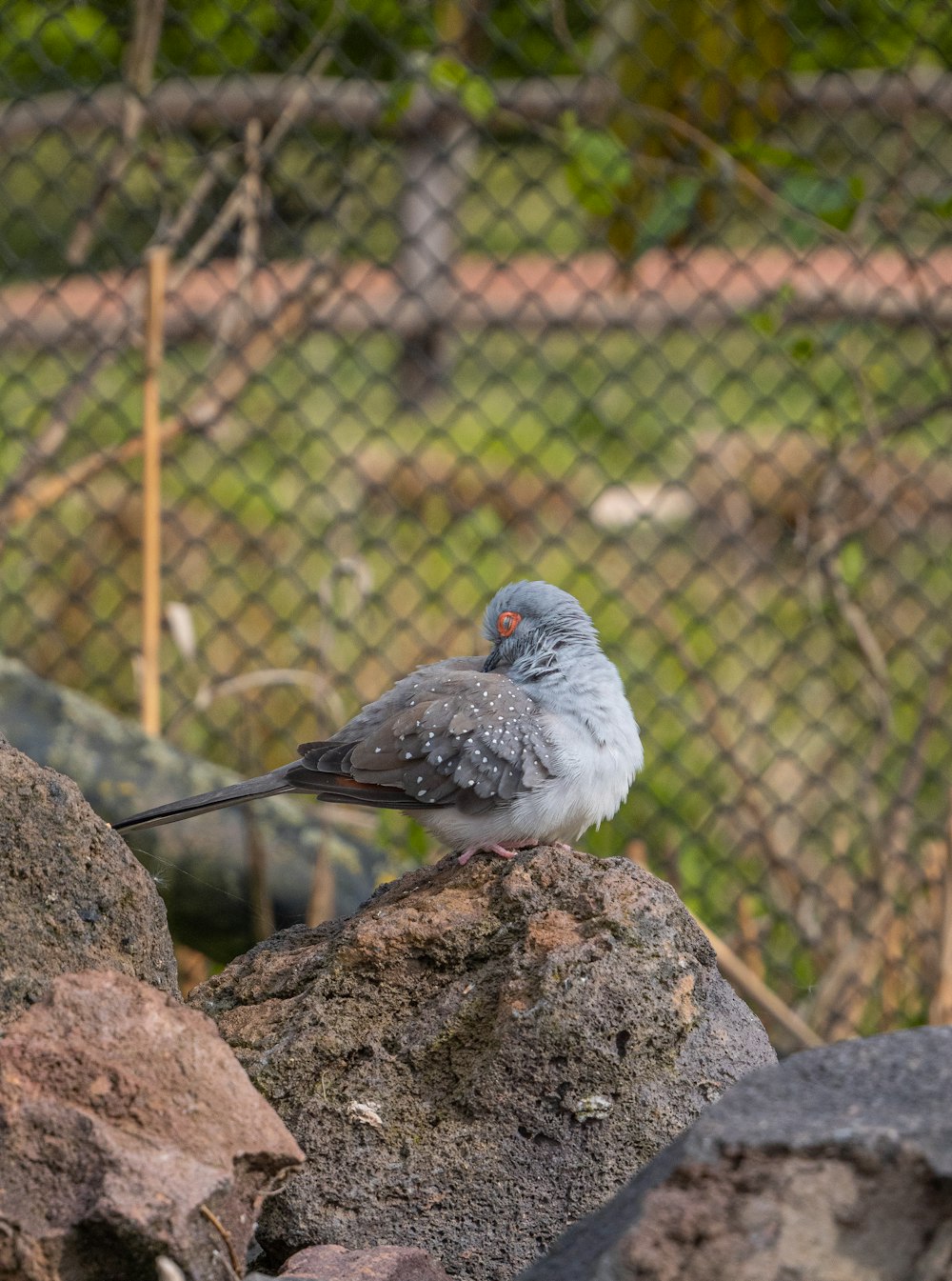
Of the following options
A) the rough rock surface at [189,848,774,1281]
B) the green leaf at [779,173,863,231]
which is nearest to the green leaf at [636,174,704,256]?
the green leaf at [779,173,863,231]

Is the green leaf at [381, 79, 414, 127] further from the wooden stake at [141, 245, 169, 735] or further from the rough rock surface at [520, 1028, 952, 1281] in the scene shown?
the rough rock surface at [520, 1028, 952, 1281]

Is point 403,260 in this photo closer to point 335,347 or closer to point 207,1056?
point 335,347

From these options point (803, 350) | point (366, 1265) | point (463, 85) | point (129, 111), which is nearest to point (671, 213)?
point (803, 350)

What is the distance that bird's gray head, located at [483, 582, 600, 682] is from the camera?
99.3 inches

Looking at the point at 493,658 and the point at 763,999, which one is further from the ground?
the point at 493,658

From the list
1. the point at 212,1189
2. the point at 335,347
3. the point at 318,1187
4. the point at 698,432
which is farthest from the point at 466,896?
the point at 335,347

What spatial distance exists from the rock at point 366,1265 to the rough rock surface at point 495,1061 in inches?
5.0

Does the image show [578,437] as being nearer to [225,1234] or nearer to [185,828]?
[185,828]

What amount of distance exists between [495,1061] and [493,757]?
59 centimetres

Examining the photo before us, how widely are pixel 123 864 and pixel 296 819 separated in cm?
194

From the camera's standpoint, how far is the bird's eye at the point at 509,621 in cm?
260

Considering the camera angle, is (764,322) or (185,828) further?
(764,322)

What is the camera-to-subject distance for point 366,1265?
5.42 feet

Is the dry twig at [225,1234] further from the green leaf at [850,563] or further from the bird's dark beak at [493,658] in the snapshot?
the green leaf at [850,563]
